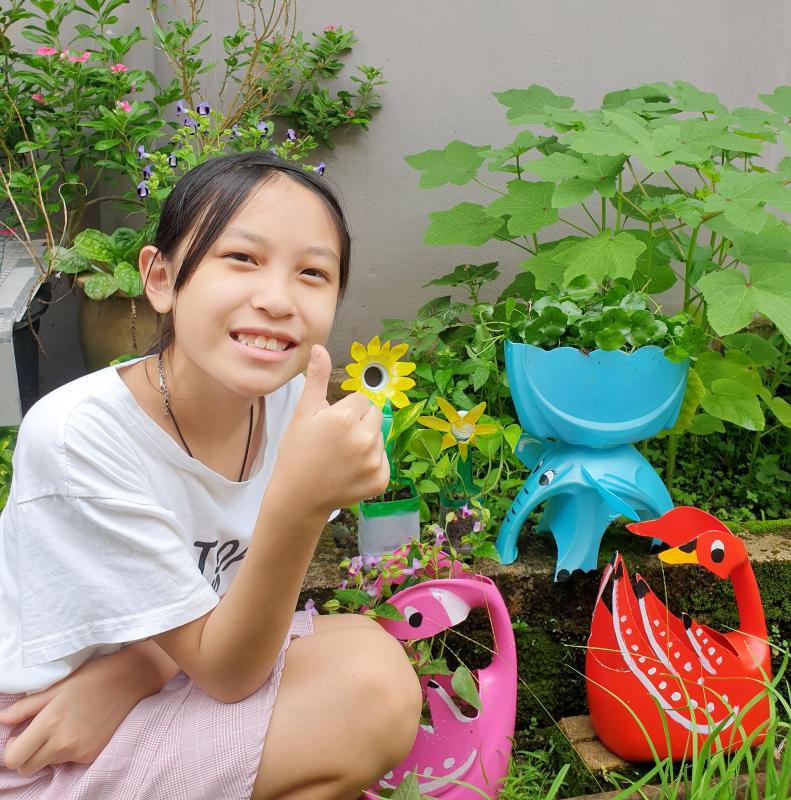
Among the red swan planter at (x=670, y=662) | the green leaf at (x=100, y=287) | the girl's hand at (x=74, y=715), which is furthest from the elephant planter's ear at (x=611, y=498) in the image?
the green leaf at (x=100, y=287)

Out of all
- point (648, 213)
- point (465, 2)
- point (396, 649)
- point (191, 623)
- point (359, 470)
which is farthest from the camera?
point (465, 2)

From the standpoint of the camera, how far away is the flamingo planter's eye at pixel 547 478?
1862mm

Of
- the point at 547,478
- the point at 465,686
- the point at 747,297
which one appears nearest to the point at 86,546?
the point at 465,686

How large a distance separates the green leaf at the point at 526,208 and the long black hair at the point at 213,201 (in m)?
0.83

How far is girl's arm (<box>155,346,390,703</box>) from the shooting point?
115cm

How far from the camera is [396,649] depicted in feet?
4.92

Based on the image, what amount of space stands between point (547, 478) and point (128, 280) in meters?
1.26

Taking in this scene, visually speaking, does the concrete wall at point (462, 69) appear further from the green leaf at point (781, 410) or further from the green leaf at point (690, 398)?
the green leaf at point (690, 398)

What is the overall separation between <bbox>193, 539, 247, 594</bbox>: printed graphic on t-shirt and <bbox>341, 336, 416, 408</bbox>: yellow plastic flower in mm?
423

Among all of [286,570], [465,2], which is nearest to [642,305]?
[286,570]

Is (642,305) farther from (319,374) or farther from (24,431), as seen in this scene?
(24,431)

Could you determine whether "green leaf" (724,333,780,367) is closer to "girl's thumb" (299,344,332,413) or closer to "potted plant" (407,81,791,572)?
"potted plant" (407,81,791,572)

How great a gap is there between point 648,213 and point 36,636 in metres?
1.59

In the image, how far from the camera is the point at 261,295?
126 cm
